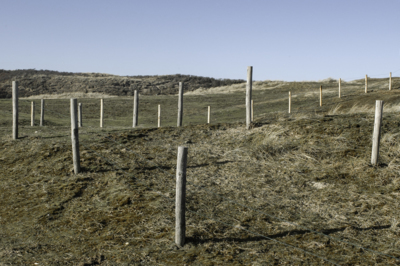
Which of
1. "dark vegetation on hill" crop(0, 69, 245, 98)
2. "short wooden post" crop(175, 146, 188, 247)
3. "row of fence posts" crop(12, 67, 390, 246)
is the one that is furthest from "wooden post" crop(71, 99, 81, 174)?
"dark vegetation on hill" crop(0, 69, 245, 98)

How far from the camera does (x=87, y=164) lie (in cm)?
1233

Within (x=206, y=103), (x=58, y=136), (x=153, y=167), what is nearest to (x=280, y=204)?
(x=153, y=167)

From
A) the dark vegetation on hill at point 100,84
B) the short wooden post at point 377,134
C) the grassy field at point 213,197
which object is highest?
the dark vegetation on hill at point 100,84

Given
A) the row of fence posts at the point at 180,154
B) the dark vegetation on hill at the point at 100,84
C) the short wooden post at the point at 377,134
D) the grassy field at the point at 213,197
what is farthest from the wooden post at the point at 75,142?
the dark vegetation on hill at the point at 100,84

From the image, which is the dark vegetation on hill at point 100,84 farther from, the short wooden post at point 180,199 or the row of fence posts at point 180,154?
the short wooden post at point 180,199

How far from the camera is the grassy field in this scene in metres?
7.30

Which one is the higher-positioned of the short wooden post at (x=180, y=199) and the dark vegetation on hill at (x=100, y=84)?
the dark vegetation on hill at (x=100, y=84)

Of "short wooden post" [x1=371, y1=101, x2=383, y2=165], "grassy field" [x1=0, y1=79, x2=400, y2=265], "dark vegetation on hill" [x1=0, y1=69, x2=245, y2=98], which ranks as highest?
"dark vegetation on hill" [x1=0, y1=69, x2=245, y2=98]

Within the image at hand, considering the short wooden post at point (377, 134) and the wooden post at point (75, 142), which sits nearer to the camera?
the short wooden post at point (377, 134)

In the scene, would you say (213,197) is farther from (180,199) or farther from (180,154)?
(180,154)

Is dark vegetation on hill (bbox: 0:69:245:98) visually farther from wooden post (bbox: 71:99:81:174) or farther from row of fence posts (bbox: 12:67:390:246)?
wooden post (bbox: 71:99:81:174)

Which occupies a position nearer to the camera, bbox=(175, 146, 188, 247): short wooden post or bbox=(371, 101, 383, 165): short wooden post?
bbox=(175, 146, 188, 247): short wooden post

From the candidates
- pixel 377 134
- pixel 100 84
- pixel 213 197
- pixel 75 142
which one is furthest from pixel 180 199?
pixel 100 84

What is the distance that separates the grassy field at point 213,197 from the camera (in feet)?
24.0
